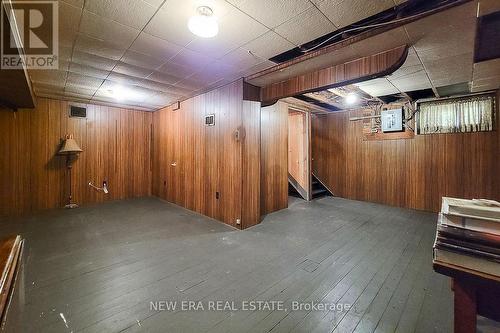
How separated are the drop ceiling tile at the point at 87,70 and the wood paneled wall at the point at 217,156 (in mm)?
1780

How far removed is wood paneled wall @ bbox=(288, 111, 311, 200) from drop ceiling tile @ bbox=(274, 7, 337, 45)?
148 inches

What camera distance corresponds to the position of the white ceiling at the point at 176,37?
1.92 m

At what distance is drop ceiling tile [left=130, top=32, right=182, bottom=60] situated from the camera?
2469 mm

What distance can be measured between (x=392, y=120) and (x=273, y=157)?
121 inches

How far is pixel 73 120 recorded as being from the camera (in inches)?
215

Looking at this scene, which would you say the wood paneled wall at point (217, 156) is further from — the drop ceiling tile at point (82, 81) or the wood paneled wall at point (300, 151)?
the wood paneled wall at point (300, 151)

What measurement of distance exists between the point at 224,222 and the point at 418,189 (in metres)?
4.52

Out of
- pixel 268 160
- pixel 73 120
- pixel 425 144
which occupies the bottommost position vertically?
pixel 268 160

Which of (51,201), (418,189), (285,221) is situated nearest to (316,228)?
(285,221)

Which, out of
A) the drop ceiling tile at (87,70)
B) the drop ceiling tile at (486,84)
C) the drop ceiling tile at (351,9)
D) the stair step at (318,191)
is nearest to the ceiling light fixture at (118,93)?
the drop ceiling tile at (87,70)

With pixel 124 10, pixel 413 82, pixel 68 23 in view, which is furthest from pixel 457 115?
pixel 68 23

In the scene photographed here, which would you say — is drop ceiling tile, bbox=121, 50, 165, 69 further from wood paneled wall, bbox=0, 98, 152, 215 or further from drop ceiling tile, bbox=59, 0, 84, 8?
wood paneled wall, bbox=0, 98, 152, 215

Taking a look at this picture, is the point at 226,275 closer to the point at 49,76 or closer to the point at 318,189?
the point at 49,76

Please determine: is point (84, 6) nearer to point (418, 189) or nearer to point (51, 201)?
point (51, 201)
